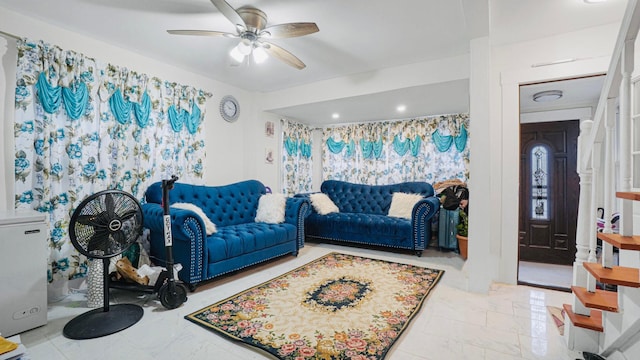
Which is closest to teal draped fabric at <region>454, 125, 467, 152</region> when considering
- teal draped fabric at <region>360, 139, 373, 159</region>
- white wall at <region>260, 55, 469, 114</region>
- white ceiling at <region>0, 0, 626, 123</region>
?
white ceiling at <region>0, 0, 626, 123</region>

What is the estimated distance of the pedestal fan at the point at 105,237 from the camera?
190cm

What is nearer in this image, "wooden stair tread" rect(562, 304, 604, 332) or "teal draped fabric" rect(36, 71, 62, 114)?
"wooden stair tread" rect(562, 304, 604, 332)

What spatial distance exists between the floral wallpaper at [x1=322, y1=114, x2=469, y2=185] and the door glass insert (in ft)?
2.74

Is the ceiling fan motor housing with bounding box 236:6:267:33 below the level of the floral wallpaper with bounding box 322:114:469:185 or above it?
above

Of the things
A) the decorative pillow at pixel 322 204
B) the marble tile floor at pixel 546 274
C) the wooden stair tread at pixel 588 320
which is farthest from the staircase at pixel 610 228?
the decorative pillow at pixel 322 204

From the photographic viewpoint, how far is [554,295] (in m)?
2.50

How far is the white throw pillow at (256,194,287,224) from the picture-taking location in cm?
360

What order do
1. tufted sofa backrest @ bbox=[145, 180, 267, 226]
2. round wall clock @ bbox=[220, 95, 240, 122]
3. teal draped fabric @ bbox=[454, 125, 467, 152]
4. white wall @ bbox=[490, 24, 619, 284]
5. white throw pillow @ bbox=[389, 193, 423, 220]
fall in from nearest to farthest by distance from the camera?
white wall @ bbox=[490, 24, 619, 284]
tufted sofa backrest @ bbox=[145, 180, 267, 226]
round wall clock @ bbox=[220, 95, 240, 122]
white throw pillow @ bbox=[389, 193, 423, 220]
teal draped fabric @ bbox=[454, 125, 467, 152]

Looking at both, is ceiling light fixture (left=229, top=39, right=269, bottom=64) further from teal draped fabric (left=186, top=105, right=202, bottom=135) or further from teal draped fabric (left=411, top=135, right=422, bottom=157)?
teal draped fabric (left=411, top=135, right=422, bottom=157)

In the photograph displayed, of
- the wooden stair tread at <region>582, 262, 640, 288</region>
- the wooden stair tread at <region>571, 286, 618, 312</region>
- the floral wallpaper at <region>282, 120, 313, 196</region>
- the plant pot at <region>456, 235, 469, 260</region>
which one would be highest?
the floral wallpaper at <region>282, 120, 313, 196</region>

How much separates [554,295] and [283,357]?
2421 millimetres

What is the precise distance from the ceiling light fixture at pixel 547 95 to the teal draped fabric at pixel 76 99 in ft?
15.3

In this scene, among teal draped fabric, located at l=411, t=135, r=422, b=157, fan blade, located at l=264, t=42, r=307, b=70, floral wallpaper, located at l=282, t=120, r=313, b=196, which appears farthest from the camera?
floral wallpaper, located at l=282, t=120, r=313, b=196

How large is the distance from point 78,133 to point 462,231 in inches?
170
